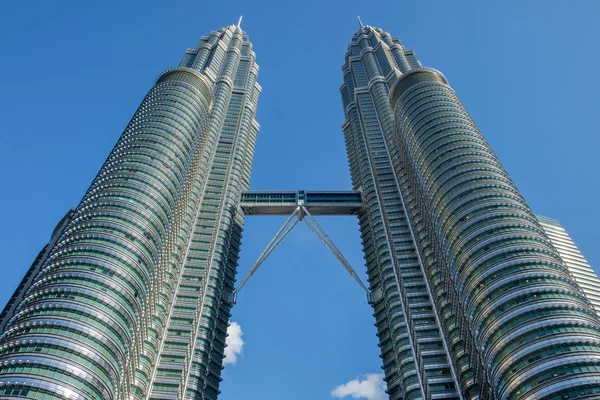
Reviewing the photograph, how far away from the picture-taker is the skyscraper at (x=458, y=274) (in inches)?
2736

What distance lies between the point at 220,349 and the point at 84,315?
1449 inches

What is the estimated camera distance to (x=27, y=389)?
210 ft

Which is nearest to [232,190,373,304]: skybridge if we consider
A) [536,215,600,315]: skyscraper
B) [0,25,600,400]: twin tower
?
[0,25,600,400]: twin tower

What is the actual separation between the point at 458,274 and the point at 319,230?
6053 cm

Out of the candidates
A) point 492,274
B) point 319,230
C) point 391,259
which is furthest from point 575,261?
point 492,274

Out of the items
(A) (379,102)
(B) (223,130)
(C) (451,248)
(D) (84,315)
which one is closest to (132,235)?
(D) (84,315)

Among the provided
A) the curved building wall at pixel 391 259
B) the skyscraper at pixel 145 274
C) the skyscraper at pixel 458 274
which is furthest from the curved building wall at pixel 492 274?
the skyscraper at pixel 145 274

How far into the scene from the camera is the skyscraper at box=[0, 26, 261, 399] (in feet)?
230

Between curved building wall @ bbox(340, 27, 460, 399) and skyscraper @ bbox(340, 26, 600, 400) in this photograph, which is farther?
curved building wall @ bbox(340, 27, 460, 399)

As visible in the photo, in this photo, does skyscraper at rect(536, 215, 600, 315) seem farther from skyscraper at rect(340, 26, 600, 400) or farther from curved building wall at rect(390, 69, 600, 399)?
curved building wall at rect(390, 69, 600, 399)

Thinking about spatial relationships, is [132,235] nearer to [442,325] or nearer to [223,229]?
[223,229]

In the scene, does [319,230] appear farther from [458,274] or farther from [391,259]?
[458,274]

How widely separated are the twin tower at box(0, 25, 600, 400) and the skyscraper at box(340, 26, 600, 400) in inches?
11.0

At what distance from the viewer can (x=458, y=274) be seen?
86.6 metres
